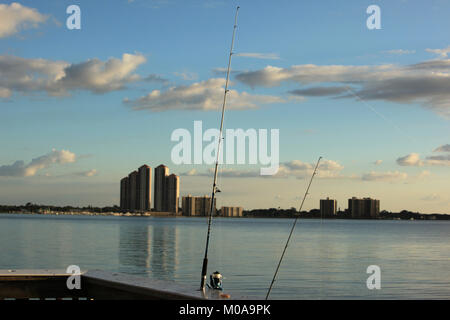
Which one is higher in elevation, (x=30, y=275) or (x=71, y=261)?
(x=30, y=275)

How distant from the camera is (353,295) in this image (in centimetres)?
2623

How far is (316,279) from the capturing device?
31.5 meters

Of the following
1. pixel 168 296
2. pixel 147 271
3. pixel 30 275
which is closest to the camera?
pixel 168 296

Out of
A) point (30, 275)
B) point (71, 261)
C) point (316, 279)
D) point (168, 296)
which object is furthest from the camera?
point (71, 261)

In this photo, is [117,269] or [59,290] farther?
[117,269]
